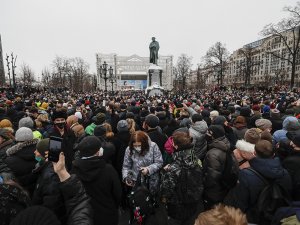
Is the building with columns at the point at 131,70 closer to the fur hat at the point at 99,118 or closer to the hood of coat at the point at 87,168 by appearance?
the fur hat at the point at 99,118

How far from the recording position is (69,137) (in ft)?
17.3

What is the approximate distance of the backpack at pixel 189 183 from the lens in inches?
138

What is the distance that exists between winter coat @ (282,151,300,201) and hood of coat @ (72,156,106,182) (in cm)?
255

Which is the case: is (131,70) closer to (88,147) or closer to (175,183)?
(175,183)

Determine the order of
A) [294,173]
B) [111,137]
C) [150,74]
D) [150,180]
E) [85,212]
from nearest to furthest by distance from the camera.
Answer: [85,212] → [294,173] → [150,180] → [111,137] → [150,74]

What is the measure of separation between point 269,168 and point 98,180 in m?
2.09

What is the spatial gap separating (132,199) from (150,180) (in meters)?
0.51

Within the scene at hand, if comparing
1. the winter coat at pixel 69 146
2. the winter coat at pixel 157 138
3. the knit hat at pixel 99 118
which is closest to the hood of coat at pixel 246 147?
the winter coat at pixel 157 138

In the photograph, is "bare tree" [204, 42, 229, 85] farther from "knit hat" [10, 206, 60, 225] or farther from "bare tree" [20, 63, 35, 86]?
"knit hat" [10, 206, 60, 225]

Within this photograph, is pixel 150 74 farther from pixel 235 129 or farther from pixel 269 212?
pixel 269 212

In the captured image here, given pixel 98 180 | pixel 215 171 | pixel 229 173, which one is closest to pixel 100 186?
pixel 98 180

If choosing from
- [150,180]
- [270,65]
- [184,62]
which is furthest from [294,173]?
[270,65]

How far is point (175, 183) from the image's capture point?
11.6 feet

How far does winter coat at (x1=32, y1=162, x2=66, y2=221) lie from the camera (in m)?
2.19
